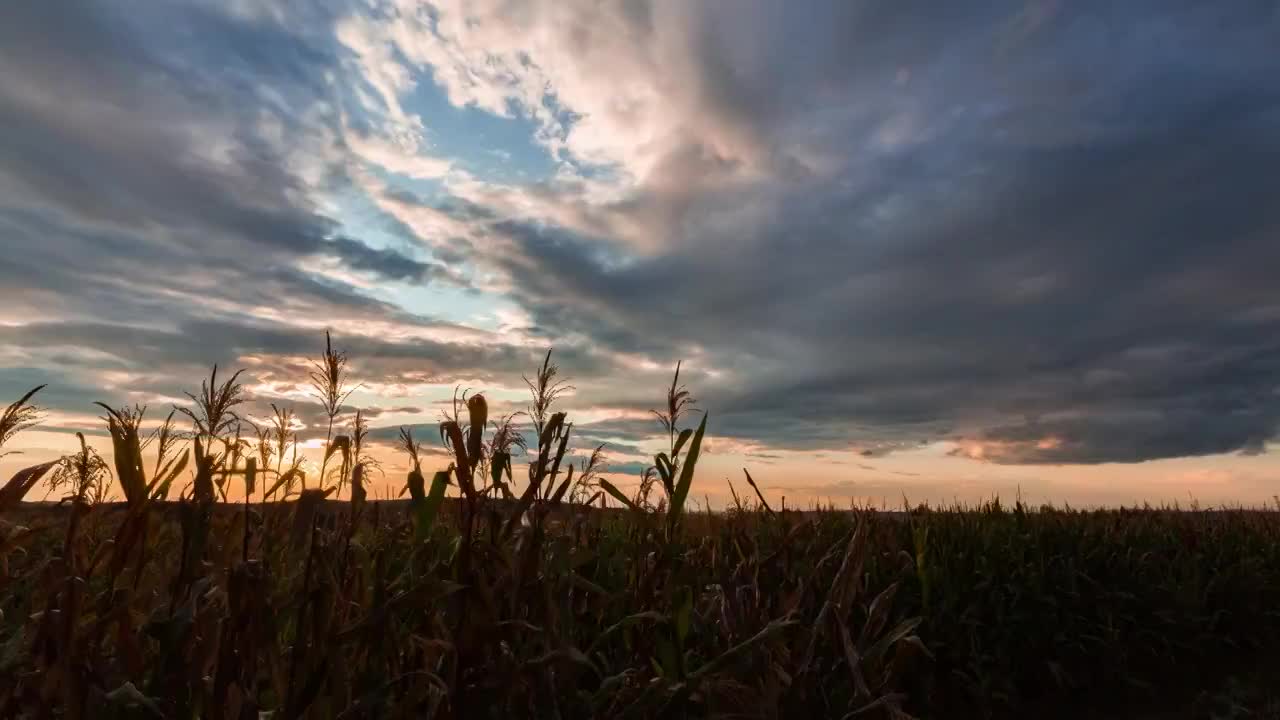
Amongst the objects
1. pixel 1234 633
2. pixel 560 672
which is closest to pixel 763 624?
pixel 560 672

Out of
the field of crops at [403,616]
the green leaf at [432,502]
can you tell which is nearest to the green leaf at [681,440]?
the field of crops at [403,616]

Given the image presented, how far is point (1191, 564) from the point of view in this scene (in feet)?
29.2

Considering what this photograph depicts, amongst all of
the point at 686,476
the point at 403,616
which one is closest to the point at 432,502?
the point at 686,476

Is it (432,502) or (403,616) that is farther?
(403,616)

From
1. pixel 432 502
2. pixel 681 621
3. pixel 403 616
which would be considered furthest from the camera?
pixel 403 616

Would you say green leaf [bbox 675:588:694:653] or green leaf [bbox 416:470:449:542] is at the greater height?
green leaf [bbox 416:470:449:542]

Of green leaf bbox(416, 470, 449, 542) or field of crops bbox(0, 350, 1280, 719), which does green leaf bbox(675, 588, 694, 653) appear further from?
green leaf bbox(416, 470, 449, 542)

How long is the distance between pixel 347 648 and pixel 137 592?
81 centimetres

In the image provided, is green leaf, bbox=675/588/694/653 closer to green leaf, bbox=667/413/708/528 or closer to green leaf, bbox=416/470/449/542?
green leaf, bbox=667/413/708/528

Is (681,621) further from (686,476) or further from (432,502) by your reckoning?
(432,502)

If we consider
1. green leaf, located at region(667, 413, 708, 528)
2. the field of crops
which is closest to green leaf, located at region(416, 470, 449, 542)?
the field of crops

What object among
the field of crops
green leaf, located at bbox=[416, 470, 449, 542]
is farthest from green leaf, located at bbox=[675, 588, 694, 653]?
green leaf, located at bbox=[416, 470, 449, 542]

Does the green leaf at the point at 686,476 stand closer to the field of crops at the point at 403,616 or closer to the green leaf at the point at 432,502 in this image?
the field of crops at the point at 403,616

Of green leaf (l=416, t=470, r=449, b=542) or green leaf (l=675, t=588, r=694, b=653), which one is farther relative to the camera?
green leaf (l=675, t=588, r=694, b=653)
